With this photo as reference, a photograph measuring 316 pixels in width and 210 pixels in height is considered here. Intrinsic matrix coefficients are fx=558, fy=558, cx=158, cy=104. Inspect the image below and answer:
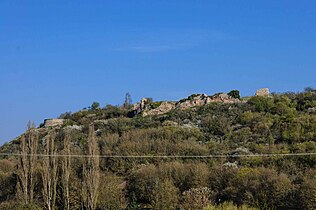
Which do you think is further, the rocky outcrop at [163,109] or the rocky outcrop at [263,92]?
the rocky outcrop at [263,92]

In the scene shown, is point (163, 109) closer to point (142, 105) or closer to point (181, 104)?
point (181, 104)

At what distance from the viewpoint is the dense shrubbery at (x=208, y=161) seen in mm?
21266

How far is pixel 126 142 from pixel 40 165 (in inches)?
220

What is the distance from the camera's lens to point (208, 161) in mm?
27391

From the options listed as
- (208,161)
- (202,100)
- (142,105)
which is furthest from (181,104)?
(208,161)

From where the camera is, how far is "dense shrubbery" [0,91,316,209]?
69.8 ft

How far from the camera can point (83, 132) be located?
39344 millimetres

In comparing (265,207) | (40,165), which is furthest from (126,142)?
(265,207)

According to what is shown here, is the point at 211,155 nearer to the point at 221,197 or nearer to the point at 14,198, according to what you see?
the point at 221,197

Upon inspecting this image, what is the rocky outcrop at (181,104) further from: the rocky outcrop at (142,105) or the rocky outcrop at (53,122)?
the rocky outcrop at (53,122)

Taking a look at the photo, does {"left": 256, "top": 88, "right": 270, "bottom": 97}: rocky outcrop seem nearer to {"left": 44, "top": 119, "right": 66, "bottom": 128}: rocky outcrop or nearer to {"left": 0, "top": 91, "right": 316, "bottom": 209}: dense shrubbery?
{"left": 0, "top": 91, "right": 316, "bottom": 209}: dense shrubbery

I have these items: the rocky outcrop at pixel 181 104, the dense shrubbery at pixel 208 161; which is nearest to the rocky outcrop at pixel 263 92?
the rocky outcrop at pixel 181 104

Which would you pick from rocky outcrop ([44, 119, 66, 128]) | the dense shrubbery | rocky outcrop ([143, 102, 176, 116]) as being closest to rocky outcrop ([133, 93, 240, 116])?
rocky outcrop ([143, 102, 176, 116])

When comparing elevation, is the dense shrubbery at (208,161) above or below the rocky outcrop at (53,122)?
below
